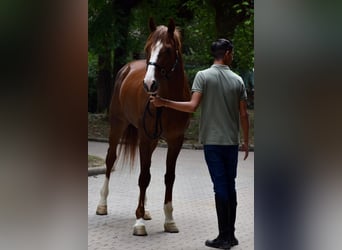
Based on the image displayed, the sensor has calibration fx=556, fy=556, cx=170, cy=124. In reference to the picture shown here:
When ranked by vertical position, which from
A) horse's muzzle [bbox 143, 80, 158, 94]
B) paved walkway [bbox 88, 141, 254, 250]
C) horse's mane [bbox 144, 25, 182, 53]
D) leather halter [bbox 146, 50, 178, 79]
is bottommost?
paved walkway [bbox 88, 141, 254, 250]

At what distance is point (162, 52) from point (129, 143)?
1.98 metres

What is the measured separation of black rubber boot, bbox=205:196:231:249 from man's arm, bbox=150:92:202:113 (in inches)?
34.8

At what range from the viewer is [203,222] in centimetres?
646

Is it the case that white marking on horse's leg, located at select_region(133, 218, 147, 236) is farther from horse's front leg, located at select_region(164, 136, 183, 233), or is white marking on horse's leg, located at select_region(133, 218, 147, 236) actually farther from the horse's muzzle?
the horse's muzzle

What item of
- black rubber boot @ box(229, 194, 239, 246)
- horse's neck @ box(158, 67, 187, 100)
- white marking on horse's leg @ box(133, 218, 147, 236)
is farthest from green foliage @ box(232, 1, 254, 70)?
black rubber boot @ box(229, 194, 239, 246)

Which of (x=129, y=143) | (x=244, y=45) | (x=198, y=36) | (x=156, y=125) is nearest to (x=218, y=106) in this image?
(x=156, y=125)

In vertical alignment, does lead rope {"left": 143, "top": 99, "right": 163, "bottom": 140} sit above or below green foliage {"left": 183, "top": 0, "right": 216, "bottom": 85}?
below

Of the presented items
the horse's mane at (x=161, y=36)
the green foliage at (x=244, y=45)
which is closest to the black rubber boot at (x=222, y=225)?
the horse's mane at (x=161, y=36)

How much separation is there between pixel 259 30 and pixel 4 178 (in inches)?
50.7

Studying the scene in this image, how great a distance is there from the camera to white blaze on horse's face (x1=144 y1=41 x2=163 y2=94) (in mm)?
5004

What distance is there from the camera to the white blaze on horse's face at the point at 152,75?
5.00m

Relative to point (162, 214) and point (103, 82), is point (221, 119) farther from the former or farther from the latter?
point (103, 82)

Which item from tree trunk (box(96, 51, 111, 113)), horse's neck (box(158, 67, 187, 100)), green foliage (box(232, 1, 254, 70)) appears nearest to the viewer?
horse's neck (box(158, 67, 187, 100))

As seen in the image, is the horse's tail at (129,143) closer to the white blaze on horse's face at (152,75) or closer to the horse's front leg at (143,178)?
the horse's front leg at (143,178)
